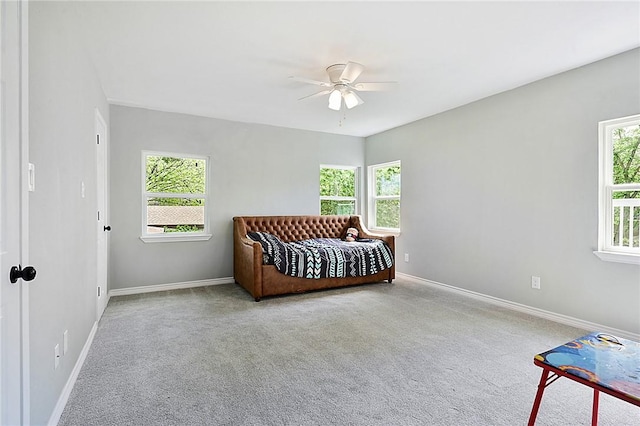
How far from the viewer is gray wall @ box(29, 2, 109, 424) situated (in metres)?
1.49

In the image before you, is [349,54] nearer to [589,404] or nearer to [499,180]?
[499,180]

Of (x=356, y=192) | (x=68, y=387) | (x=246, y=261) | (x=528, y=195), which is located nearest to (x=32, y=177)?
(x=68, y=387)

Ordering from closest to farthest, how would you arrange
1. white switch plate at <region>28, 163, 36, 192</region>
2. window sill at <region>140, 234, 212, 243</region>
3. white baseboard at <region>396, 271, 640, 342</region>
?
white switch plate at <region>28, 163, 36, 192</region>
white baseboard at <region>396, 271, 640, 342</region>
window sill at <region>140, 234, 212, 243</region>

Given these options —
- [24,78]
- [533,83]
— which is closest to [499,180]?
[533,83]

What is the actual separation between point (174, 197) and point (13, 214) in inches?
137

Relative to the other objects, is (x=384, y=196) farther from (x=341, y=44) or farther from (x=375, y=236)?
(x=341, y=44)

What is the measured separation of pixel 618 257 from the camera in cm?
282

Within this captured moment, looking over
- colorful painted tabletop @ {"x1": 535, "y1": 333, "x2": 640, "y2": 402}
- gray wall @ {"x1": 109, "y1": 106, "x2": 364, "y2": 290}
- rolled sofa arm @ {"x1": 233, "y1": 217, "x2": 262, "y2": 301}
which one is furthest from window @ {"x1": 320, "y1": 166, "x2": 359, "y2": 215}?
colorful painted tabletop @ {"x1": 535, "y1": 333, "x2": 640, "y2": 402}

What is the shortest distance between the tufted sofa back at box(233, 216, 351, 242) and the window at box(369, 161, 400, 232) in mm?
585

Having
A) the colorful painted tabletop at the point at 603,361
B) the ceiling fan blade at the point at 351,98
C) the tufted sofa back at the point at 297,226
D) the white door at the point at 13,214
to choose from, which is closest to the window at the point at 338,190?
the tufted sofa back at the point at 297,226

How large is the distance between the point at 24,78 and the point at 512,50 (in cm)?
328

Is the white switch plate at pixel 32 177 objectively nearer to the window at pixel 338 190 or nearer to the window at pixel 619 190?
the window at pixel 619 190

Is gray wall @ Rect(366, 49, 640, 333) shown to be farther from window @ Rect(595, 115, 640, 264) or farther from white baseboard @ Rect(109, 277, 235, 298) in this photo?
white baseboard @ Rect(109, 277, 235, 298)

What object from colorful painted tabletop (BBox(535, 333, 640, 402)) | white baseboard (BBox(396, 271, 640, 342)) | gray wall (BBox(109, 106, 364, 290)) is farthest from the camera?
gray wall (BBox(109, 106, 364, 290))
